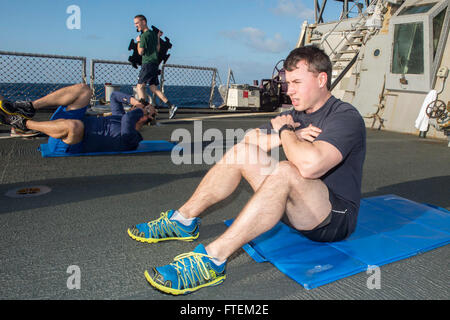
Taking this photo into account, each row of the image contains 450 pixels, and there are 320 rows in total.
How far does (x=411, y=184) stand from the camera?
3887 millimetres

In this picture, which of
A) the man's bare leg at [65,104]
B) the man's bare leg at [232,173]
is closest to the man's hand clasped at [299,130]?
the man's bare leg at [232,173]

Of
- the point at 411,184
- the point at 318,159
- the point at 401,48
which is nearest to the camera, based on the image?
the point at 318,159

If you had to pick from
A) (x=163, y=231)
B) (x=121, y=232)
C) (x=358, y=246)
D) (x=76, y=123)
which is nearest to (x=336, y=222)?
(x=358, y=246)

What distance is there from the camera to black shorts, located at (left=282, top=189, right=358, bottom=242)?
190 centimetres

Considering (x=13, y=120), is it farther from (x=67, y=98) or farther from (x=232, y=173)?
(x=232, y=173)

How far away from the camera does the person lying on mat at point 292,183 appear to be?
1715 mm

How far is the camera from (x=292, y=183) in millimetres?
1756

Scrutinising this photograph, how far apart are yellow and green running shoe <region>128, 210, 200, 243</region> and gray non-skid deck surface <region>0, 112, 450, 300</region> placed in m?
0.05

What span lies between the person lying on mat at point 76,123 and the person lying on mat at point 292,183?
2433 mm

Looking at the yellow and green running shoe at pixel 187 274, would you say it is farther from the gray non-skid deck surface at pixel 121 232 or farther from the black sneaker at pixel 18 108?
the black sneaker at pixel 18 108
